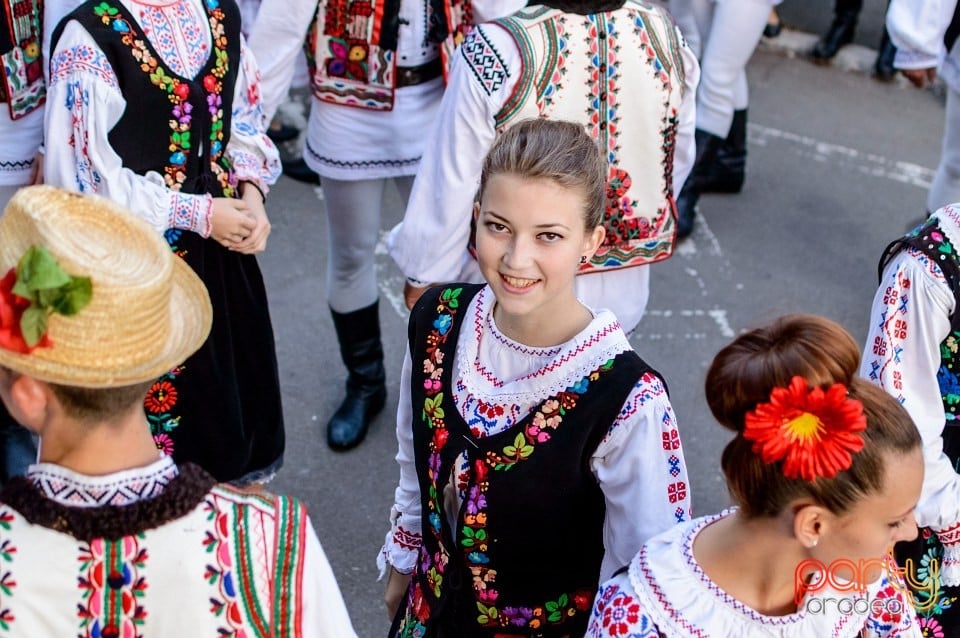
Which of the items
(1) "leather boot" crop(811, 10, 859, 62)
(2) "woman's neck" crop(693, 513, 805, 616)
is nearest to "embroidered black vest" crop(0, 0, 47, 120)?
(2) "woman's neck" crop(693, 513, 805, 616)

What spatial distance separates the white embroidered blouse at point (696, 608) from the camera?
1634mm

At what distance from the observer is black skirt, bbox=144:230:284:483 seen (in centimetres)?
279

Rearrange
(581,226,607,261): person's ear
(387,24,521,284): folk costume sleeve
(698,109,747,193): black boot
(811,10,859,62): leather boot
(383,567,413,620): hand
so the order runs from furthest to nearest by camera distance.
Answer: (811,10,859,62): leather boot
(698,109,747,193): black boot
(387,24,521,284): folk costume sleeve
(383,567,413,620): hand
(581,226,607,261): person's ear

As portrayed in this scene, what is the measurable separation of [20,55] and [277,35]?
699mm

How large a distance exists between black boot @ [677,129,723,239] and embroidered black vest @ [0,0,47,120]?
2947 millimetres

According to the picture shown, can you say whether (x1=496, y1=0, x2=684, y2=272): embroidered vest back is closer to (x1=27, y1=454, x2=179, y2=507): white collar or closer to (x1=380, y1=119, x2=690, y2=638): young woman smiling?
(x1=380, y1=119, x2=690, y2=638): young woman smiling

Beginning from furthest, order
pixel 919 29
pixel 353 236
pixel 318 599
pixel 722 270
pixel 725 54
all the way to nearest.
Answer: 1. pixel 722 270
2. pixel 725 54
3. pixel 919 29
4. pixel 353 236
5. pixel 318 599

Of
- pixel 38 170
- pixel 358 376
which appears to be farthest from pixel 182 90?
pixel 358 376

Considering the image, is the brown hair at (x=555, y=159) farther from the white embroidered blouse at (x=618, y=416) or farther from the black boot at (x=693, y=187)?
the black boot at (x=693, y=187)

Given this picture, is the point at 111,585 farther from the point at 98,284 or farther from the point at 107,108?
the point at 107,108

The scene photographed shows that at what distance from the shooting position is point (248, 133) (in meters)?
2.89

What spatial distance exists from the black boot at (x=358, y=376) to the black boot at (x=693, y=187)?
72.9 inches

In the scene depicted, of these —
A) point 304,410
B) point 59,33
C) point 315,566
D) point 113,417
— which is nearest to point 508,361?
point 315,566

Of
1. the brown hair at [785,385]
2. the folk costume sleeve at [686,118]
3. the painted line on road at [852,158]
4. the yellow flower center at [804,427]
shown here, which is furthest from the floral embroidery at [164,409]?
the painted line on road at [852,158]
